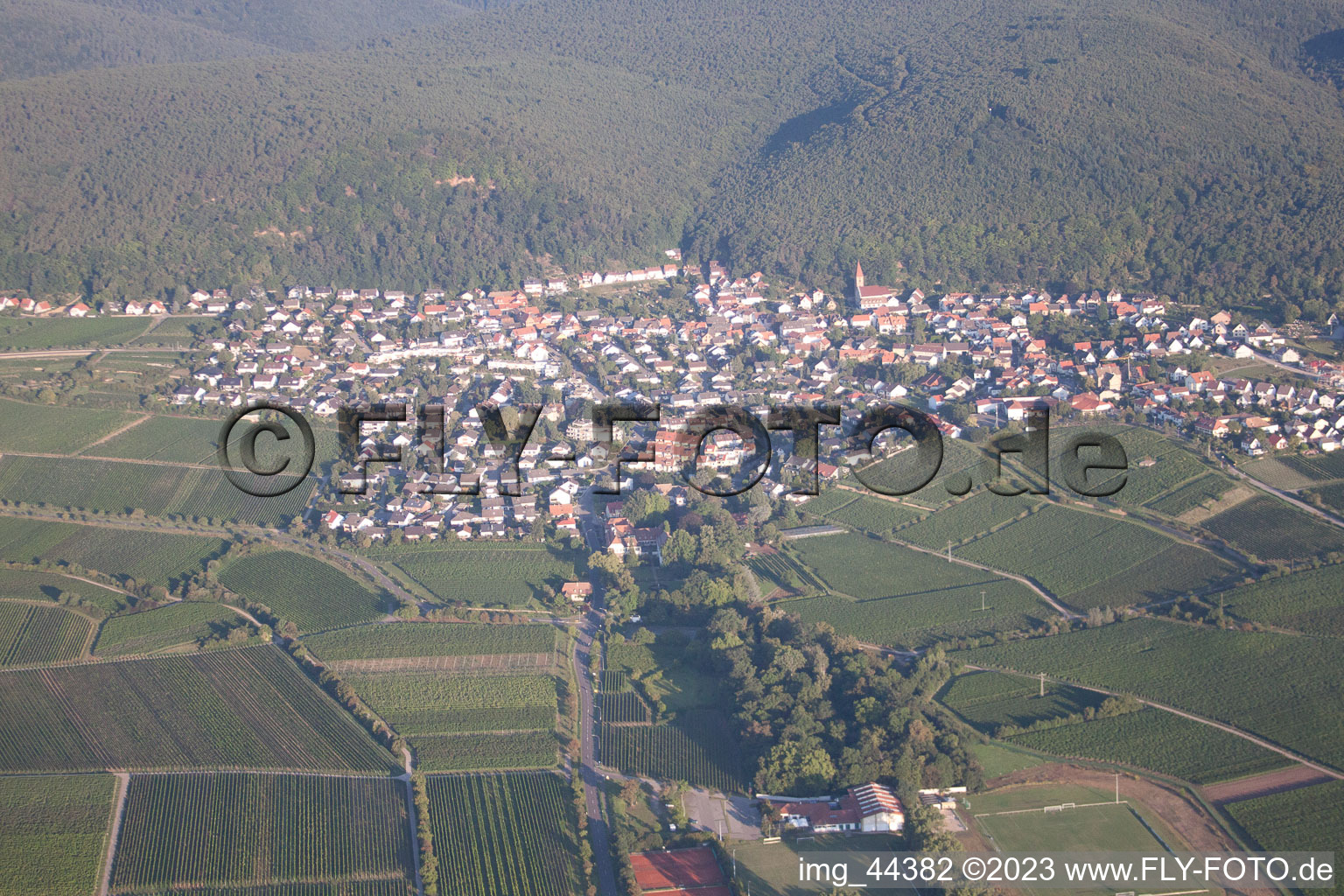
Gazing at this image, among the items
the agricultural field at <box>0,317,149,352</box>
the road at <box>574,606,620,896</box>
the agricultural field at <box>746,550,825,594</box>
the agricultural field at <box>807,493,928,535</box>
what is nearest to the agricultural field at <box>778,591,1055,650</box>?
the agricultural field at <box>746,550,825,594</box>

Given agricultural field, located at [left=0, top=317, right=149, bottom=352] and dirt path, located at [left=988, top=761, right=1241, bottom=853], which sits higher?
agricultural field, located at [left=0, top=317, right=149, bottom=352]

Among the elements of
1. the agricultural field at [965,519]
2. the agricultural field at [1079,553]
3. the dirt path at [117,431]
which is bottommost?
the agricultural field at [1079,553]

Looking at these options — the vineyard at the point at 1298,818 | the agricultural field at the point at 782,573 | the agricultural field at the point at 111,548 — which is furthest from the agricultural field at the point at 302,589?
the vineyard at the point at 1298,818

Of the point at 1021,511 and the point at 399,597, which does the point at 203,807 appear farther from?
the point at 1021,511

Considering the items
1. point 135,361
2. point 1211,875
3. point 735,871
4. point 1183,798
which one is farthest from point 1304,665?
point 135,361

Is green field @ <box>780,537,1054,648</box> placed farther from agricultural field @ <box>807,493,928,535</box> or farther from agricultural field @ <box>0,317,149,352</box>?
agricultural field @ <box>0,317,149,352</box>

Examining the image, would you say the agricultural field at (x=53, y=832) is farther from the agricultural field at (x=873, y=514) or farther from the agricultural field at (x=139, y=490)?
the agricultural field at (x=873, y=514)

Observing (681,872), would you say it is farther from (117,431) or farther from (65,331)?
(65,331)
